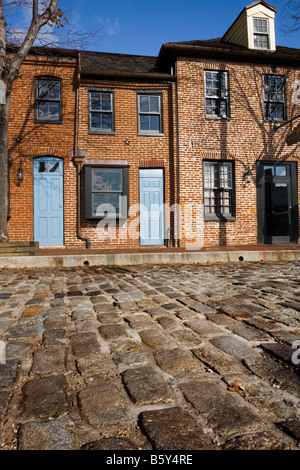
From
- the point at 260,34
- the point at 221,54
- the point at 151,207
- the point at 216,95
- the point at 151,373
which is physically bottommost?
the point at 151,373

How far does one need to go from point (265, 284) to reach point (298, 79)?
12.1m

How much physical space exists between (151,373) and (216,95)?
1254 cm

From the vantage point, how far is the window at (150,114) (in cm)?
1215

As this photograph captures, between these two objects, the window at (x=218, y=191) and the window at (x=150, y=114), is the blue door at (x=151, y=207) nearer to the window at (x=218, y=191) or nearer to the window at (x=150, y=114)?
the window at (x=150, y=114)

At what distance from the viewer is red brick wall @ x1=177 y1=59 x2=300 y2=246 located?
1192 centimetres

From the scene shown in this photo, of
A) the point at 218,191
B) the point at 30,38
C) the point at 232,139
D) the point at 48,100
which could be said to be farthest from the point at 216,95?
the point at 30,38

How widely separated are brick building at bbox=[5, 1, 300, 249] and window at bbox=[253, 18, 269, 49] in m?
1.15

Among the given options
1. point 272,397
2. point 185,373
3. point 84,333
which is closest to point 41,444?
point 185,373

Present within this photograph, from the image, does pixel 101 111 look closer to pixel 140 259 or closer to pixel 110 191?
pixel 110 191

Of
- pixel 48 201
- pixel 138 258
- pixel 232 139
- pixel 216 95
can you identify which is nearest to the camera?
pixel 138 258

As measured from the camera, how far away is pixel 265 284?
4.30 metres

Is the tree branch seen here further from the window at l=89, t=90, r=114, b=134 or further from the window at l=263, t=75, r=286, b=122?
the window at l=263, t=75, r=286, b=122

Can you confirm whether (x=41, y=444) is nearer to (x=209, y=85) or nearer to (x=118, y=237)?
(x=118, y=237)

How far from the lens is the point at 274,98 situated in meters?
12.8
